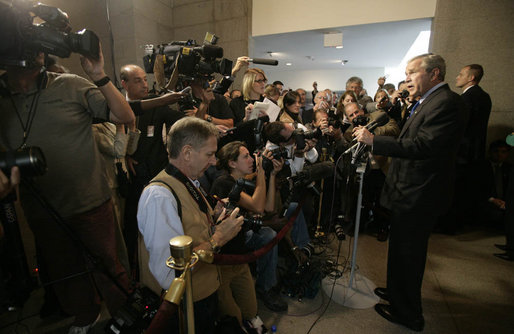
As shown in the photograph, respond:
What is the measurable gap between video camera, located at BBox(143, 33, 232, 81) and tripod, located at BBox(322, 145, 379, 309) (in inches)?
51.2

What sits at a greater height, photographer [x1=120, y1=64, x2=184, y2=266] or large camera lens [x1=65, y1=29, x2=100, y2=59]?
large camera lens [x1=65, y1=29, x2=100, y2=59]

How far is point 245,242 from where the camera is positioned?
6.86ft

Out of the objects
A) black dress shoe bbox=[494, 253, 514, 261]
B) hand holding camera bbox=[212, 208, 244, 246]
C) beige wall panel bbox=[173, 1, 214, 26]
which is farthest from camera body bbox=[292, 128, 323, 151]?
beige wall panel bbox=[173, 1, 214, 26]

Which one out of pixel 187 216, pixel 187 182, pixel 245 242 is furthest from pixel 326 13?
pixel 187 216

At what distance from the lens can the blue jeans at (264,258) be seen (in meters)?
2.16

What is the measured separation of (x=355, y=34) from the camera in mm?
5254

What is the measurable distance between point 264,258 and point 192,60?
1.69 metres

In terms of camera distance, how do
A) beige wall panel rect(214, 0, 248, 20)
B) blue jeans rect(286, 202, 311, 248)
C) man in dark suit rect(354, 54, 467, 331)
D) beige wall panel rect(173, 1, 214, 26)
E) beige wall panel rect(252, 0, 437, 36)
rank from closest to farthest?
man in dark suit rect(354, 54, 467, 331)
blue jeans rect(286, 202, 311, 248)
beige wall panel rect(252, 0, 437, 36)
beige wall panel rect(214, 0, 248, 20)
beige wall panel rect(173, 1, 214, 26)

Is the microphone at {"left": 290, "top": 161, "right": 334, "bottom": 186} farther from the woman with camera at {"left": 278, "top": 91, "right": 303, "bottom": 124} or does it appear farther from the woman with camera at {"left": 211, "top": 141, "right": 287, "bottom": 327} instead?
the woman with camera at {"left": 278, "top": 91, "right": 303, "bottom": 124}

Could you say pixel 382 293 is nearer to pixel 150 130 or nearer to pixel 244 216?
pixel 244 216

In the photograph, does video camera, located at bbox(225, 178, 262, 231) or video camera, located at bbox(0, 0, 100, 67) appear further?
video camera, located at bbox(225, 178, 262, 231)

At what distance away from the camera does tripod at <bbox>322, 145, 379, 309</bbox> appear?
6.87 feet

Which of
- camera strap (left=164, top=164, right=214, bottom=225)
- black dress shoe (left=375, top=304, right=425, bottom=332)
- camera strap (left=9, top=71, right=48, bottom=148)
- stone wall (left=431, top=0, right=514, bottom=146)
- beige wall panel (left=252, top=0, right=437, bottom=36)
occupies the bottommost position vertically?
black dress shoe (left=375, top=304, right=425, bottom=332)

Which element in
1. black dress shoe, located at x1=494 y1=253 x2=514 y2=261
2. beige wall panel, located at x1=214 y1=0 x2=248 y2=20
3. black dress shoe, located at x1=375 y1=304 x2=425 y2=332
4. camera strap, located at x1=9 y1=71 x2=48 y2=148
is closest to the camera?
camera strap, located at x1=9 y1=71 x2=48 y2=148
